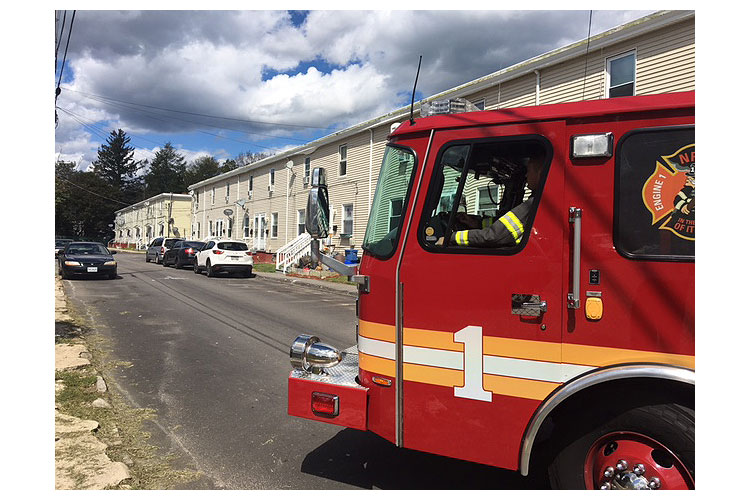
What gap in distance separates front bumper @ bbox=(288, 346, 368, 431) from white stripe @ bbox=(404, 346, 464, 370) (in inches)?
16.7

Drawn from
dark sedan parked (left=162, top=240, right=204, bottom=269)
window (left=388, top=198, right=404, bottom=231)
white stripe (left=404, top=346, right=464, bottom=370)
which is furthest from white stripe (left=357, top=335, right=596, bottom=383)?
dark sedan parked (left=162, top=240, right=204, bottom=269)

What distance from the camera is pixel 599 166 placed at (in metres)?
2.57

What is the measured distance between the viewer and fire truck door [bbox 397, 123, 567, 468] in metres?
2.62

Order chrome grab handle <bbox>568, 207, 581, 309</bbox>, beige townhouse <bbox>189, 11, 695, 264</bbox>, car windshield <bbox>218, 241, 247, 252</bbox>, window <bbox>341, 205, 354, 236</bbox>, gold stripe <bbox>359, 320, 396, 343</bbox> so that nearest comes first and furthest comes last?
chrome grab handle <bbox>568, 207, 581, 309</bbox>, gold stripe <bbox>359, 320, 396, 343</bbox>, beige townhouse <bbox>189, 11, 695, 264</bbox>, car windshield <bbox>218, 241, 247, 252</bbox>, window <bbox>341, 205, 354, 236</bbox>

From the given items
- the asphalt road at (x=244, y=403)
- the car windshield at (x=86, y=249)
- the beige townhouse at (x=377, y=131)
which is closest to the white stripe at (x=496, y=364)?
the beige townhouse at (x=377, y=131)

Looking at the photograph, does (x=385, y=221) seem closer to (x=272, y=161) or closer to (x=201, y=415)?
(x=201, y=415)

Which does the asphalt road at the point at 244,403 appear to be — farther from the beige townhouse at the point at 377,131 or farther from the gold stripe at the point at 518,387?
the beige townhouse at the point at 377,131

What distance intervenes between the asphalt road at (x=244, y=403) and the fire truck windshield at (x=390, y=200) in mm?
1677

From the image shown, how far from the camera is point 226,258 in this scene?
20750 millimetres

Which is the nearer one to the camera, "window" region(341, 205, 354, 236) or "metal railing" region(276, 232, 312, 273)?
"window" region(341, 205, 354, 236)

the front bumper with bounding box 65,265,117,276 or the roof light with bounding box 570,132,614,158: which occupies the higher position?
the roof light with bounding box 570,132,614,158

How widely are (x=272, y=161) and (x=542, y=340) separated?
30.3 meters

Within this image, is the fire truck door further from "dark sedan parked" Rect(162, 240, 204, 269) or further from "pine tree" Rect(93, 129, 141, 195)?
"pine tree" Rect(93, 129, 141, 195)

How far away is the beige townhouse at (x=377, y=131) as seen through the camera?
464 inches
